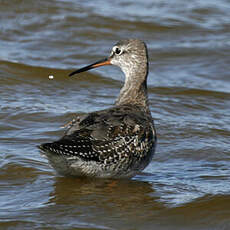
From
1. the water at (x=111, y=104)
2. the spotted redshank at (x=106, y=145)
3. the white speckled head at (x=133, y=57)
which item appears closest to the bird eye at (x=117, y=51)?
the white speckled head at (x=133, y=57)

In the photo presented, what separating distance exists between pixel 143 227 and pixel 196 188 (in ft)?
4.38

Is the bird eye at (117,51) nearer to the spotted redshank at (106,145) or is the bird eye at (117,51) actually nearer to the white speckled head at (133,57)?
the white speckled head at (133,57)

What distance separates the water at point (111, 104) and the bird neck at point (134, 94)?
0.81m

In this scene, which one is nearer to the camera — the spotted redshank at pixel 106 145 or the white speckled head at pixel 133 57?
the spotted redshank at pixel 106 145

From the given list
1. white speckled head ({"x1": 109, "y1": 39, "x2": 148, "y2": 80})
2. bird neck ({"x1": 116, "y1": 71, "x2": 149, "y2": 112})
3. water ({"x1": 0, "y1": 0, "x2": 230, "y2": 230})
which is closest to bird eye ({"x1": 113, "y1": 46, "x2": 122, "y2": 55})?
white speckled head ({"x1": 109, "y1": 39, "x2": 148, "y2": 80})

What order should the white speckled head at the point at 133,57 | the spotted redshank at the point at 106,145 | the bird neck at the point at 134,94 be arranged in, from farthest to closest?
1. the white speckled head at the point at 133,57
2. the bird neck at the point at 134,94
3. the spotted redshank at the point at 106,145

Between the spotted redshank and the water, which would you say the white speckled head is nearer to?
the spotted redshank

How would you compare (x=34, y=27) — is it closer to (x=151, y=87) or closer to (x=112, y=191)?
(x=151, y=87)

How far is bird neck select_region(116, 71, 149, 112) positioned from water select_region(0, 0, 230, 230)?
813mm

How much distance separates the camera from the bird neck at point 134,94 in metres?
8.00

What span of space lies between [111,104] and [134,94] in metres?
2.10

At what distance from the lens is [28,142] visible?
27.5 feet

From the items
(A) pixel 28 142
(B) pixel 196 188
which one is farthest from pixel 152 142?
(A) pixel 28 142

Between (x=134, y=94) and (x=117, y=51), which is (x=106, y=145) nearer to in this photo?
(x=134, y=94)
